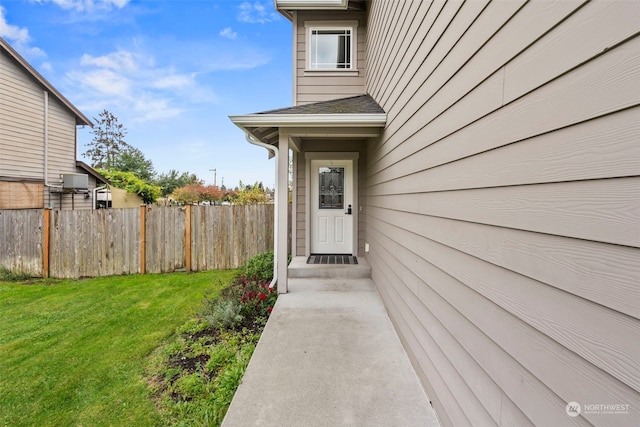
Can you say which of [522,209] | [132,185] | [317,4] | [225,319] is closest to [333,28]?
[317,4]

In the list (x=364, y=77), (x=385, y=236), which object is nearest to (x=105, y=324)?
(x=385, y=236)

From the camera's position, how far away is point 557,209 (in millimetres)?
1002

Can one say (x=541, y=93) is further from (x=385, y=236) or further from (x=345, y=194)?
(x=345, y=194)

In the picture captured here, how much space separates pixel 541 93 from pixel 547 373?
102 cm

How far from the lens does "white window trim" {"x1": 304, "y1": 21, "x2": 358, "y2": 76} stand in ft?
20.1

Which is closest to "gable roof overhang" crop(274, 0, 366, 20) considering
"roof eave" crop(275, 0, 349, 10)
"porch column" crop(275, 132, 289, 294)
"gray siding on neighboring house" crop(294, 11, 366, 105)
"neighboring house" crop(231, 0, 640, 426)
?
"roof eave" crop(275, 0, 349, 10)

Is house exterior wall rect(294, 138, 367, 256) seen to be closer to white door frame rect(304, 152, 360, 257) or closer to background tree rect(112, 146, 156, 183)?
white door frame rect(304, 152, 360, 257)

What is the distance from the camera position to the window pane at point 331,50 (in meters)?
6.23

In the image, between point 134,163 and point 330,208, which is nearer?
point 330,208

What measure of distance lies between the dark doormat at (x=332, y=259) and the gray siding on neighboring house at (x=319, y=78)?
3312mm

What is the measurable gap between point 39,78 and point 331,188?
11.5 m

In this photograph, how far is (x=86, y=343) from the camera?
3.50 meters

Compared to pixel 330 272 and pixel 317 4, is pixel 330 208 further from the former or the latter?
pixel 317 4

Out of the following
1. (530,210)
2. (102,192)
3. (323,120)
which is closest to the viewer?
(530,210)
